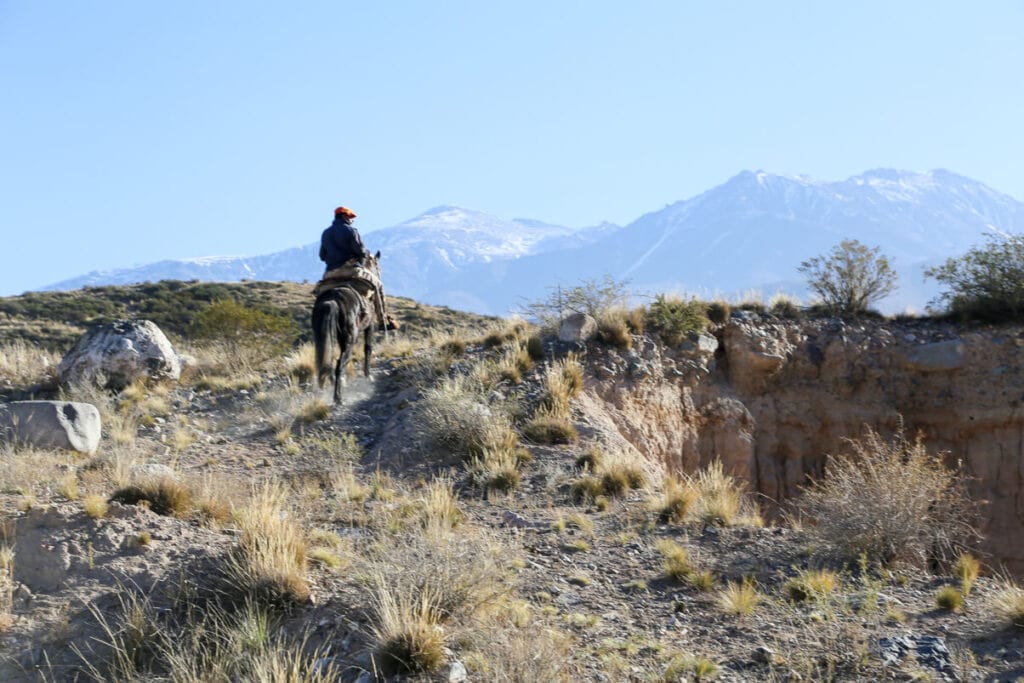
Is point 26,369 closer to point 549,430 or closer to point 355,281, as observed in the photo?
point 355,281

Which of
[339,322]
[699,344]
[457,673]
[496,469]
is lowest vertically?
[457,673]

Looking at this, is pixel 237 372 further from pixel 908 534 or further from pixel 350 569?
pixel 908 534

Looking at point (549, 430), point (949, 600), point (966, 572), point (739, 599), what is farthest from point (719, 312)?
point (739, 599)

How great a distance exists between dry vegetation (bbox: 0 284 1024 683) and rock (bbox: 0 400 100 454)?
32cm

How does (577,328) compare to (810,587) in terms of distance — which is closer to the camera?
(810,587)

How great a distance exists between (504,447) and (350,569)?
14.7 feet

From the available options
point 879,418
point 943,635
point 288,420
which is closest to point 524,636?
point 943,635

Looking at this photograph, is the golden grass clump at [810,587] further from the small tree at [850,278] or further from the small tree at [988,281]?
the small tree at [988,281]

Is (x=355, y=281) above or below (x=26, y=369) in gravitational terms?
above

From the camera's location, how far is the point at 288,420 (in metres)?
13.0

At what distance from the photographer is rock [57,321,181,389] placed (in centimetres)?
1570

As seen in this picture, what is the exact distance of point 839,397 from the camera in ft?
53.6

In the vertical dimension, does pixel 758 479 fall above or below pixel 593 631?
below

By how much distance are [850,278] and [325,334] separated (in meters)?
10.6
